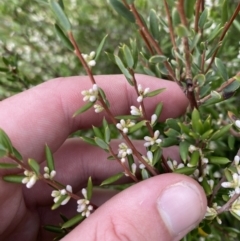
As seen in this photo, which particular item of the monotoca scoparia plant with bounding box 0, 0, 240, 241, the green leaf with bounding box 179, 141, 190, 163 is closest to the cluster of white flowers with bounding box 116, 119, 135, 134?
the monotoca scoparia plant with bounding box 0, 0, 240, 241

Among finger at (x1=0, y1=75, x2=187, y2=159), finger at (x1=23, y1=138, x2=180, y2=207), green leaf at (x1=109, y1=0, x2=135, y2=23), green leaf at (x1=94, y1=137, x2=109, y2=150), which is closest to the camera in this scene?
green leaf at (x1=109, y1=0, x2=135, y2=23)

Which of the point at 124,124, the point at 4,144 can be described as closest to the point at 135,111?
the point at 124,124

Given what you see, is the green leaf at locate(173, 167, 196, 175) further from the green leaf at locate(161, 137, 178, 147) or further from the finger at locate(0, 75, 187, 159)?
the finger at locate(0, 75, 187, 159)

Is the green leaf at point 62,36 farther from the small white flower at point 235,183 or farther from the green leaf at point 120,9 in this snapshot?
the small white flower at point 235,183

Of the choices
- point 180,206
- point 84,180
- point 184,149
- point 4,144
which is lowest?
point 84,180

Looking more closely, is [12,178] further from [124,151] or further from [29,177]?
[124,151]

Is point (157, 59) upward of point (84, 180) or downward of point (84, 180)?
upward

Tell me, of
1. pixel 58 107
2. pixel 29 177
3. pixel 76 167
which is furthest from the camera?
pixel 76 167
